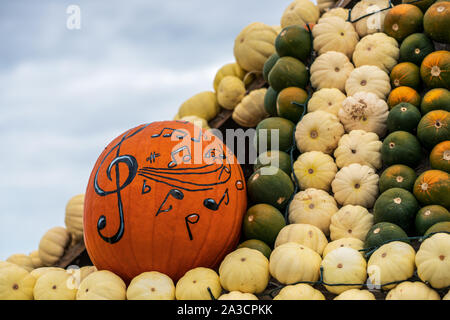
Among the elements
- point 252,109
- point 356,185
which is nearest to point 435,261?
point 356,185

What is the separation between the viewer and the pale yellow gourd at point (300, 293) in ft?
12.4

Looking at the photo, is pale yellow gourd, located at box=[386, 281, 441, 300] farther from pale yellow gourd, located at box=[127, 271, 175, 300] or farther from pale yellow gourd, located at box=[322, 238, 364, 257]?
pale yellow gourd, located at box=[127, 271, 175, 300]

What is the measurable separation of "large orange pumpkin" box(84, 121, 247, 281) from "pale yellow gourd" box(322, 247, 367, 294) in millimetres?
994

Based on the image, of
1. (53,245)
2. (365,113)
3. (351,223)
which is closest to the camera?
(351,223)

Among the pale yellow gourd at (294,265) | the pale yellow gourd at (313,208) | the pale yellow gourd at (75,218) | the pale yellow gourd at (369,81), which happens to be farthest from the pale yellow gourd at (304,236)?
the pale yellow gourd at (75,218)

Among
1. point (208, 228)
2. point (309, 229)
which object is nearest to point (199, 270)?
point (208, 228)

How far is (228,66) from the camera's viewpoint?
28.2 ft

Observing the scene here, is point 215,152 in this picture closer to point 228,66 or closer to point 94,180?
point 94,180

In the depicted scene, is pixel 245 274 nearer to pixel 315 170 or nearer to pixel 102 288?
pixel 102 288

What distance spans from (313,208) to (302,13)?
3.38 m

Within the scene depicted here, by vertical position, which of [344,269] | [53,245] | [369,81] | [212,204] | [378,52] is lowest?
[53,245]

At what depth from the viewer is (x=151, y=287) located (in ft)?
13.5

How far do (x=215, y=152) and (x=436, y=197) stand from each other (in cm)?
184

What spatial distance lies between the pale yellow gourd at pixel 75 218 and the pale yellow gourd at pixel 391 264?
5018 mm
